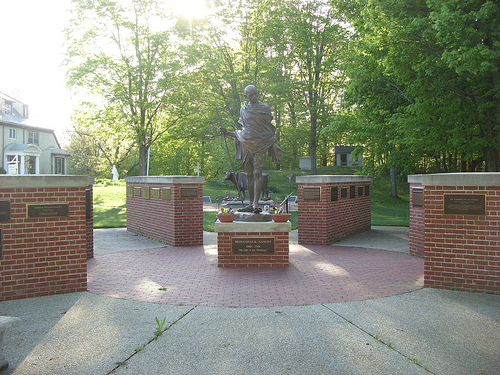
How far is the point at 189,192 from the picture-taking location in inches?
450

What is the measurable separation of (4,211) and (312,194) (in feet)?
25.6

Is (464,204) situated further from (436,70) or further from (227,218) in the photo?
(436,70)

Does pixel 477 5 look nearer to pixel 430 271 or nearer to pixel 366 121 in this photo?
pixel 366 121

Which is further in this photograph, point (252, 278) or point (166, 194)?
point (166, 194)

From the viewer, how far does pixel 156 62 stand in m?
28.0

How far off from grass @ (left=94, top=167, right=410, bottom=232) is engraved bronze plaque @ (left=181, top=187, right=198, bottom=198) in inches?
145

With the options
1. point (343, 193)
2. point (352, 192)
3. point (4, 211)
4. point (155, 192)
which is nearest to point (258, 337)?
point (4, 211)

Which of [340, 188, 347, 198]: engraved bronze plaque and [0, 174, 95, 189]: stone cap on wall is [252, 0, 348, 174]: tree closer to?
[340, 188, 347, 198]: engraved bronze plaque

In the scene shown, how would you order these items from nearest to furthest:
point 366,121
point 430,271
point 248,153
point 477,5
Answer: point 430,271
point 248,153
point 477,5
point 366,121

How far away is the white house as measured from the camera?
132ft

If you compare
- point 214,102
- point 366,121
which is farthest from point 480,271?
point 214,102

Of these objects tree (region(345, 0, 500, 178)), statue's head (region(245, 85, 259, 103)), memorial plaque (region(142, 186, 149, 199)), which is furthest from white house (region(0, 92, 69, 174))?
statue's head (region(245, 85, 259, 103))

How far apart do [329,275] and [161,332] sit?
12.8 feet

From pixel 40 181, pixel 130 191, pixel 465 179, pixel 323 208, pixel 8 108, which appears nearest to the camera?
pixel 40 181
